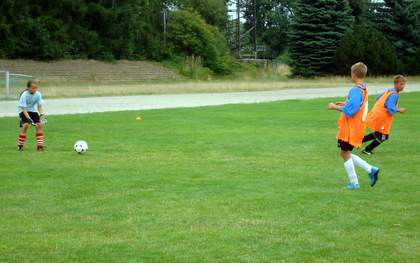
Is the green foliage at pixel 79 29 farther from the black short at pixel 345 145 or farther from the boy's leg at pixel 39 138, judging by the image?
the black short at pixel 345 145

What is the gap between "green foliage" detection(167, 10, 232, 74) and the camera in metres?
75.1

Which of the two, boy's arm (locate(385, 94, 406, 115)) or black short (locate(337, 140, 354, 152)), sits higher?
boy's arm (locate(385, 94, 406, 115))

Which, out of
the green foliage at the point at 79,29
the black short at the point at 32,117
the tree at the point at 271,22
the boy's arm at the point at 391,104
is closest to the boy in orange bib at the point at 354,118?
the boy's arm at the point at 391,104

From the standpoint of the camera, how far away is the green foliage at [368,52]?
200 ft

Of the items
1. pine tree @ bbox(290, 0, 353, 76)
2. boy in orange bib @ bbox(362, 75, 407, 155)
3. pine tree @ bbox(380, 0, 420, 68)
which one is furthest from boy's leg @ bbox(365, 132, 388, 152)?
pine tree @ bbox(380, 0, 420, 68)

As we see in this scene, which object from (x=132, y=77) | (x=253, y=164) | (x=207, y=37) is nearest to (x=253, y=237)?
(x=253, y=164)

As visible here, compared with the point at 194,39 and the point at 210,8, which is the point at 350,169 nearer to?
the point at 194,39

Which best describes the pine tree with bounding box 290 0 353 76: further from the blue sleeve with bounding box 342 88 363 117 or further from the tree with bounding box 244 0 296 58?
the blue sleeve with bounding box 342 88 363 117

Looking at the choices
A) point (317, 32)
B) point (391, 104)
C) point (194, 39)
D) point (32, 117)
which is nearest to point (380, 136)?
point (391, 104)

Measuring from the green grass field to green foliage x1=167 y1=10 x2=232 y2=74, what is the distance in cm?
5944

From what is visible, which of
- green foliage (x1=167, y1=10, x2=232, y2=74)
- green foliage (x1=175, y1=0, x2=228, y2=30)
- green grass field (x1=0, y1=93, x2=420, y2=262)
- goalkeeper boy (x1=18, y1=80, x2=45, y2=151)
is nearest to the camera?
green grass field (x1=0, y1=93, x2=420, y2=262)

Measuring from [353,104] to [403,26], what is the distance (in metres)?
61.8

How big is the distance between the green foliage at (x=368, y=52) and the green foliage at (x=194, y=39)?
17257 millimetres

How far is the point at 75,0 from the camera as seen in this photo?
211 ft
